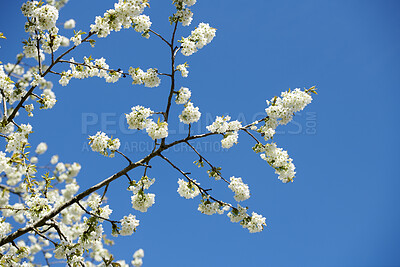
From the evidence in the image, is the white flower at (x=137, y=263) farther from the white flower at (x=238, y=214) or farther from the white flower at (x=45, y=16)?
the white flower at (x=45, y=16)

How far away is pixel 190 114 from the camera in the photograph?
4836 millimetres

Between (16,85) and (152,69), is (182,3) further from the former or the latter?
(16,85)

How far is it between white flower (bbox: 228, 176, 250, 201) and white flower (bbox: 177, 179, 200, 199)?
626mm

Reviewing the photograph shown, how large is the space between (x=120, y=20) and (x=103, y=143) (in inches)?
89.7

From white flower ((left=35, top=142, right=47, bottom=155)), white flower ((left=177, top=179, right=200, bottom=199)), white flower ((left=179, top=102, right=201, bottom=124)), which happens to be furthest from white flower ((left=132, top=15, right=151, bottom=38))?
white flower ((left=35, top=142, right=47, bottom=155))

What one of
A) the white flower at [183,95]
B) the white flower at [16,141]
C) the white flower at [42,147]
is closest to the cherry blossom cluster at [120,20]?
the white flower at [183,95]

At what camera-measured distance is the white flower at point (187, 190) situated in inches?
206

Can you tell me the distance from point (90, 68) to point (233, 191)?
3.66m

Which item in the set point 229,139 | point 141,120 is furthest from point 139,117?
point 229,139

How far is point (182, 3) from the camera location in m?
5.02

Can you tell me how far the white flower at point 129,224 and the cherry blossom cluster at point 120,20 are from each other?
10.7 ft

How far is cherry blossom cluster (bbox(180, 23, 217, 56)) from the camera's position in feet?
16.7

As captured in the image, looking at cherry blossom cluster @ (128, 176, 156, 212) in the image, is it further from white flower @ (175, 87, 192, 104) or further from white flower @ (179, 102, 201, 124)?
white flower @ (175, 87, 192, 104)

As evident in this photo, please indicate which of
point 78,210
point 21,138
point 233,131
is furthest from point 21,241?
point 233,131
